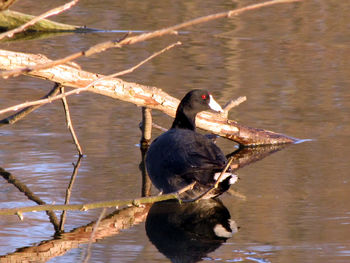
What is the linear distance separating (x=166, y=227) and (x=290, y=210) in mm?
921

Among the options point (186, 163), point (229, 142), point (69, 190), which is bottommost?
point (229, 142)

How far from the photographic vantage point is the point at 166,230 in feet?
15.2

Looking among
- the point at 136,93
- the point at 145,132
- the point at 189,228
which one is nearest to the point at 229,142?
the point at 145,132

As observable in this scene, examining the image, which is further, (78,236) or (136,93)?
(136,93)

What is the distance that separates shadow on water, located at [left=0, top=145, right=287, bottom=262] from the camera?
4164 millimetres

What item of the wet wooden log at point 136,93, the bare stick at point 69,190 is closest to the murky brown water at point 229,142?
the bare stick at point 69,190

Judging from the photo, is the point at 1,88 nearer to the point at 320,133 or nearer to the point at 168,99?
the point at 168,99

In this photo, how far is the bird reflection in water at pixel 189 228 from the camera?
165 inches

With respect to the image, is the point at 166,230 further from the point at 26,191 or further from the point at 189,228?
the point at 26,191

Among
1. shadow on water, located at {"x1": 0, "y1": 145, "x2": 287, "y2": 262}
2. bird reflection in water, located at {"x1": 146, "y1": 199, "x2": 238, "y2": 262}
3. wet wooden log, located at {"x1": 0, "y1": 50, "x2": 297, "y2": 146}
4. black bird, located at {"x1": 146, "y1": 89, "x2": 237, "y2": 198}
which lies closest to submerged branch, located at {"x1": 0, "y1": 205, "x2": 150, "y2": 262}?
shadow on water, located at {"x1": 0, "y1": 145, "x2": 287, "y2": 262}

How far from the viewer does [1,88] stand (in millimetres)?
9102

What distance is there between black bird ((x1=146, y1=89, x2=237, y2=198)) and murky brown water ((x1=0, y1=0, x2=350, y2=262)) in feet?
1.03

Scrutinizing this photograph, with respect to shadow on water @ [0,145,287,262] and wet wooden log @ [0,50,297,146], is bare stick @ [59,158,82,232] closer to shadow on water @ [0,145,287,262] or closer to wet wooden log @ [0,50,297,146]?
shadow on water @ [0,145,287,262]

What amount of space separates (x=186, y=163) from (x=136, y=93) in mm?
1580
